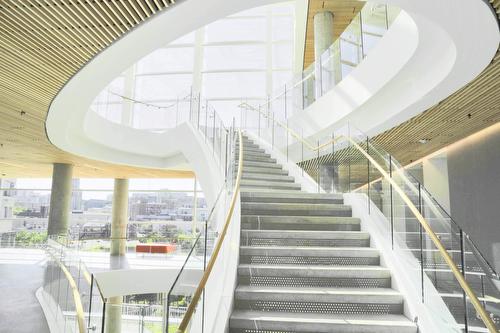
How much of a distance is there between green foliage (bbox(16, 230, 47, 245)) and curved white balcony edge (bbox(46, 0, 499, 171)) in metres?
7.68

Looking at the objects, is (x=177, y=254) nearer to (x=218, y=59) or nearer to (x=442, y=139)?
(x=442, y=139)

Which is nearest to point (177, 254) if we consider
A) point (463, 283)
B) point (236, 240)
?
point (236, 240)

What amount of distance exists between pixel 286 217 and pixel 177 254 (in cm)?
791

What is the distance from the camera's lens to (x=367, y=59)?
7457mm

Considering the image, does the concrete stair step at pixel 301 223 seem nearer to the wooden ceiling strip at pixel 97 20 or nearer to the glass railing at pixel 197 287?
the glass railing at pixel 197 287

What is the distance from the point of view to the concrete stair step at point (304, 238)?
4.82 meters

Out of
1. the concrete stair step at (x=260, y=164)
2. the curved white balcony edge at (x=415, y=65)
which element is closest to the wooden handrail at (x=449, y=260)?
the curved white balcony edge at (x=415, y=65)

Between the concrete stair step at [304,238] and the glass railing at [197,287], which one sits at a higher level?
the concrete stair step at [304,238]

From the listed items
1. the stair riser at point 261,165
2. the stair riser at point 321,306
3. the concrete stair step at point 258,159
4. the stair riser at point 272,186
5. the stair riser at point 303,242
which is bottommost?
the stair riser at point 321,306

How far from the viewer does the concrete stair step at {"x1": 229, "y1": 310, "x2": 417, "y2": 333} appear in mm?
3354

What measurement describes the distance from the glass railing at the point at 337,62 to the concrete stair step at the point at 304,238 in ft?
12.0

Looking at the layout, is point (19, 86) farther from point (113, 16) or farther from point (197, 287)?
point (197, 287)

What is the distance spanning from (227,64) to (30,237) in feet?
40.2

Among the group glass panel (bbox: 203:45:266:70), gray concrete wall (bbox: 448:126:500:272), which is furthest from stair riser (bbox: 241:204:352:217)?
glass panel (bbox: 203:45:266:70)
